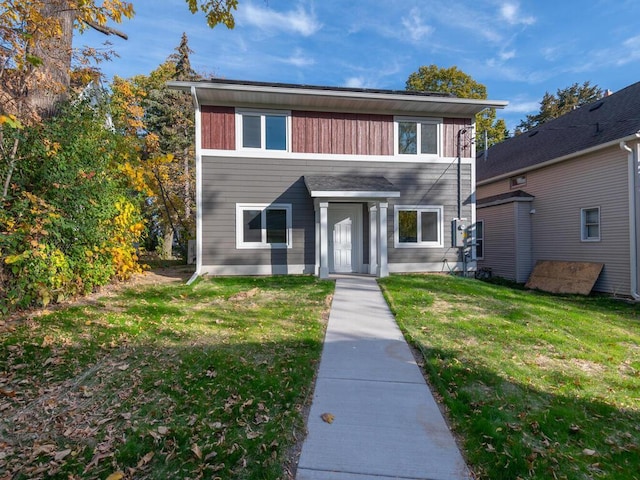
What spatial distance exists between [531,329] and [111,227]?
803 centimetres

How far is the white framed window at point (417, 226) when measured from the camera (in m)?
11.0

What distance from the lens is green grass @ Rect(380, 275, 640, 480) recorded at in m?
2.56

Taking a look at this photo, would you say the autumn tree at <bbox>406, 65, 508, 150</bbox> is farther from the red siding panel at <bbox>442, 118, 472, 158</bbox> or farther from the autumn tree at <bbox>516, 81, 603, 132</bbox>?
the red siding panel at <bbox>442, 118, 472, 158</bbox>

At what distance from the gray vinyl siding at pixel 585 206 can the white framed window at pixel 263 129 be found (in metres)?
10.00

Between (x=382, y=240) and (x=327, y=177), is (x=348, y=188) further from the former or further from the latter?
(x=382, y=240)

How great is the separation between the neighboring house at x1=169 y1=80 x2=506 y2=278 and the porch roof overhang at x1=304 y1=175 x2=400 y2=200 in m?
0.03

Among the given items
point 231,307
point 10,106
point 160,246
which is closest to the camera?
point 10,106

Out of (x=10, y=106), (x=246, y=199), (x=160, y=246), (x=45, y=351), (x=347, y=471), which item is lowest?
(x=347, y=471)

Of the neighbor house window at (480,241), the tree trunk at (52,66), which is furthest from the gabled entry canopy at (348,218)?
the neighbor house window at (480,241)

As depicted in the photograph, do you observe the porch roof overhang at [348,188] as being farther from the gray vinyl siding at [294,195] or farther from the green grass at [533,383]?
the green grass at [533,383]

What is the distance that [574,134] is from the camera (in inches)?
509

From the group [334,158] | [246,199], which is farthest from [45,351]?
[334,158]

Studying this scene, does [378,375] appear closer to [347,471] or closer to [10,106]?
[347,471]

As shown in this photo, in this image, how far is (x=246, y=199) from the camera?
10258 millimetres
